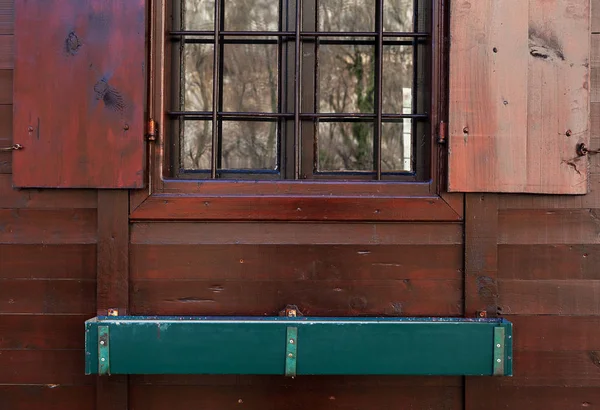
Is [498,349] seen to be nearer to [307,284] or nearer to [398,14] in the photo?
[307,284]

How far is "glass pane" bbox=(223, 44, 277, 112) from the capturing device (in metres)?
2.28

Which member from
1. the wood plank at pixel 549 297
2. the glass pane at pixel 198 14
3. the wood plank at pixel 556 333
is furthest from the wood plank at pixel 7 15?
the wood plank at pixel 556 333

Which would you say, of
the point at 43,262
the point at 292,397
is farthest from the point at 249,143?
the point at 292,397

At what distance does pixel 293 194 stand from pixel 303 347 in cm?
64

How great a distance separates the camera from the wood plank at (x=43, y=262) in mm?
2158

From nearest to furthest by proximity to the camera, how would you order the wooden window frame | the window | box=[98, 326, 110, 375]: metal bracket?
box=[98, 326, 110, 375]: metal bracket → the wooden window frame → the window

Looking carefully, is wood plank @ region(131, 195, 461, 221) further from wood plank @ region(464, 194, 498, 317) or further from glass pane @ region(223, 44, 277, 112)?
glass pane @ region(223, 44, 277, 112)

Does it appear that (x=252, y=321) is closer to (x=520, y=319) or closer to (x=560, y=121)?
(x=520, y=319)

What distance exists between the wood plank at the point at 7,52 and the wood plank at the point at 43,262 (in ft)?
2.60

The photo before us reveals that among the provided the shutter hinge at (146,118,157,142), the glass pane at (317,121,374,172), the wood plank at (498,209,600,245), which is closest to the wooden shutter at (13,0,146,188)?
the shutter hinge at (146,118,157,142)

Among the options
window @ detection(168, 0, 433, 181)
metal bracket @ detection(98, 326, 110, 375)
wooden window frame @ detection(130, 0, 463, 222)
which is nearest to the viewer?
metal bracket @ detection(98, 326, 110, 375)

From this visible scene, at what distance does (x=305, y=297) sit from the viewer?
2143 mm

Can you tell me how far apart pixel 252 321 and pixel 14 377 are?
3.69ft

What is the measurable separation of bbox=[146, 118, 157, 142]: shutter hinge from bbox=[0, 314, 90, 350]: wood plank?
839 millimetres
